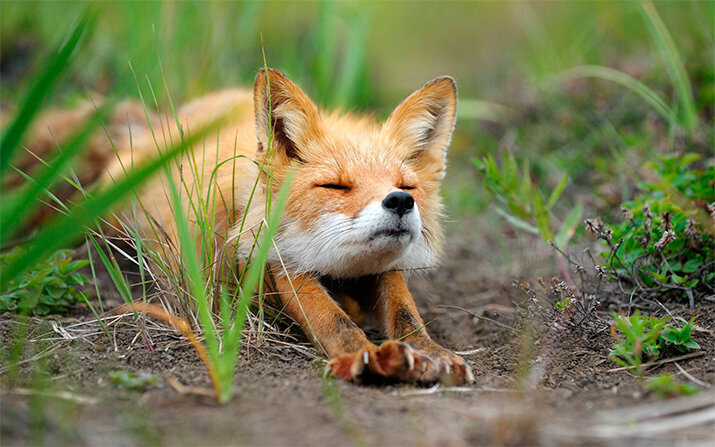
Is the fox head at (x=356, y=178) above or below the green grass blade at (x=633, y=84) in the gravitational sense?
below

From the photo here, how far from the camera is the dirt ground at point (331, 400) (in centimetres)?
180

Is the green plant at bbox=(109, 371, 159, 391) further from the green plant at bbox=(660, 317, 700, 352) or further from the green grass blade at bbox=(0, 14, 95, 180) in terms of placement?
the green plant at bbox=(660, 317, 700, 352)

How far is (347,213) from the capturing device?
2.83 m

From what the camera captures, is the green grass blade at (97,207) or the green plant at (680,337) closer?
the green grass blade at (97,207)

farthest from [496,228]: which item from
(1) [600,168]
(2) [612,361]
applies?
(2) [612,361]

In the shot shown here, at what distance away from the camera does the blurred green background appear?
4.92 m

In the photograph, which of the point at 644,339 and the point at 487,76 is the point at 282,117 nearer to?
the point at 644,339

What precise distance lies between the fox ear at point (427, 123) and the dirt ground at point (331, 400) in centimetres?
102

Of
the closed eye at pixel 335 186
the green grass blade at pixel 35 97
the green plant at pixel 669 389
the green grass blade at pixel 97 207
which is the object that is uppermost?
the green grass blade at pixel 35 97

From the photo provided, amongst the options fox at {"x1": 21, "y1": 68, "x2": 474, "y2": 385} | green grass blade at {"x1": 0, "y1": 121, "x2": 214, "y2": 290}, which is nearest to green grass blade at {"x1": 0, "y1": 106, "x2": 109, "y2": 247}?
green grass blade at {"x1": 0, "y1": 121, "x2": 214, "y2": 290}

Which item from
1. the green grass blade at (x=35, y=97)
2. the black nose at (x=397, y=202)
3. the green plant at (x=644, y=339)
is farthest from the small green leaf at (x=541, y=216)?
the green grass blade at (x=35, y=97)

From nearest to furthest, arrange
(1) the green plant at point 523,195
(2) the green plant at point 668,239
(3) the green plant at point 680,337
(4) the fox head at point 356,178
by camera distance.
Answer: (3) the green plant at point 680,337, (4) the fox head at point 356,178, (2) the green plant at point 668,239, (1) the green plant at point 523,195

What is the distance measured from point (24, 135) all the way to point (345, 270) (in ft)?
4.99

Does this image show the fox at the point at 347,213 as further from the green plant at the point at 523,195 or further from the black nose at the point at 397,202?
the green plant at the point at 523,195
